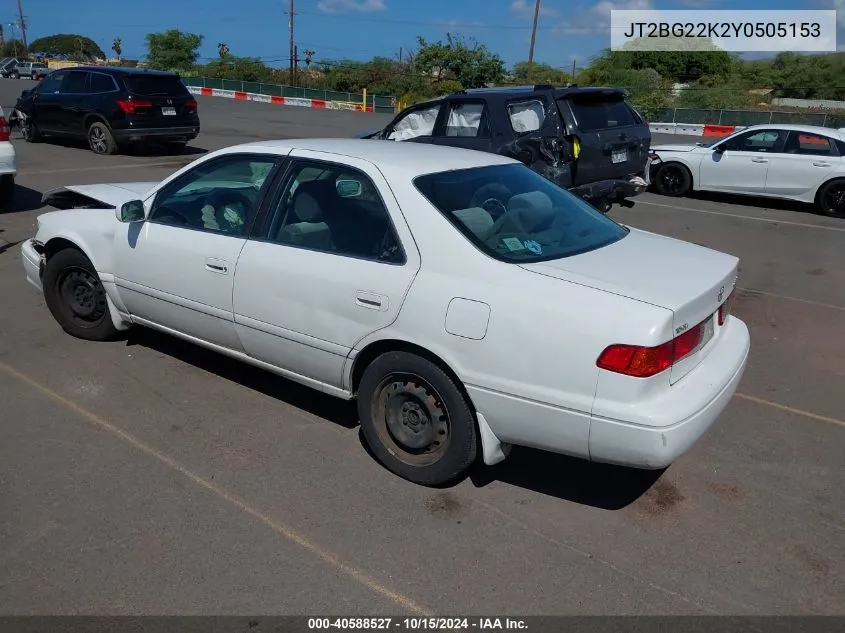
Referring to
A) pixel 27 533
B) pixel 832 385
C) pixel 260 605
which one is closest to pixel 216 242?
pixel 27 533

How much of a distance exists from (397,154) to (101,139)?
13.2m

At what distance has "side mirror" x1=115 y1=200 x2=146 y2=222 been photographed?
4586 mm

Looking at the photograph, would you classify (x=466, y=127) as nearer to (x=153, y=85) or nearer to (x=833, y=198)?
(x=833, y=198)

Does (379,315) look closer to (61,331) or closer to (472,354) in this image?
(472,354)

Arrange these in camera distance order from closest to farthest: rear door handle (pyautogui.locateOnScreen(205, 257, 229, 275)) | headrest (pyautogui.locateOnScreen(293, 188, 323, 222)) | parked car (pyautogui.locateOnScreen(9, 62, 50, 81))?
headrest (pyautogui.locateOnScreen(293, 188, 323, 222)) < rear door handle (pyautogui.locateOnScreen(205, 257, 229, 275)) < parked car (pyautogui.locateOnScreen(9, 62, 50, 81))

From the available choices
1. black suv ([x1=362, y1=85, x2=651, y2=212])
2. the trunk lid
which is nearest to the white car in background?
black suv ([x1=362, y1=85, x2=651, y2=212])

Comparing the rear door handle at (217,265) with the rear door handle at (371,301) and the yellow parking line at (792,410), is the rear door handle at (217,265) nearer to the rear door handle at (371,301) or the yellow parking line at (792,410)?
the rear door handle at (371,301)

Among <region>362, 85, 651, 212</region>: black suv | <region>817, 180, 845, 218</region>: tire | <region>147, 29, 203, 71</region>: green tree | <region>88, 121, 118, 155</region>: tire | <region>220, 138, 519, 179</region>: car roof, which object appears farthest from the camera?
<region>147, 29, 203, 71</region>: green tree

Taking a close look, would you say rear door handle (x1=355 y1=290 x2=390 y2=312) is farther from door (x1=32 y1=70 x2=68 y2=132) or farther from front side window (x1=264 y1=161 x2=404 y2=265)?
door (x1=32 y1=70 x2=68 y2=132)

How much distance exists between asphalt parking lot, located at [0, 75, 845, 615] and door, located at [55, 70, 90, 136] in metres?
11.9

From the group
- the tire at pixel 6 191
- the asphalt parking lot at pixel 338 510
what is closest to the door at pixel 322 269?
the asphalt parking lot at pixel 338 510

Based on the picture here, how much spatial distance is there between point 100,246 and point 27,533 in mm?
2214

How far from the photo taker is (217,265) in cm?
420

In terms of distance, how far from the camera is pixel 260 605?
2.85m
